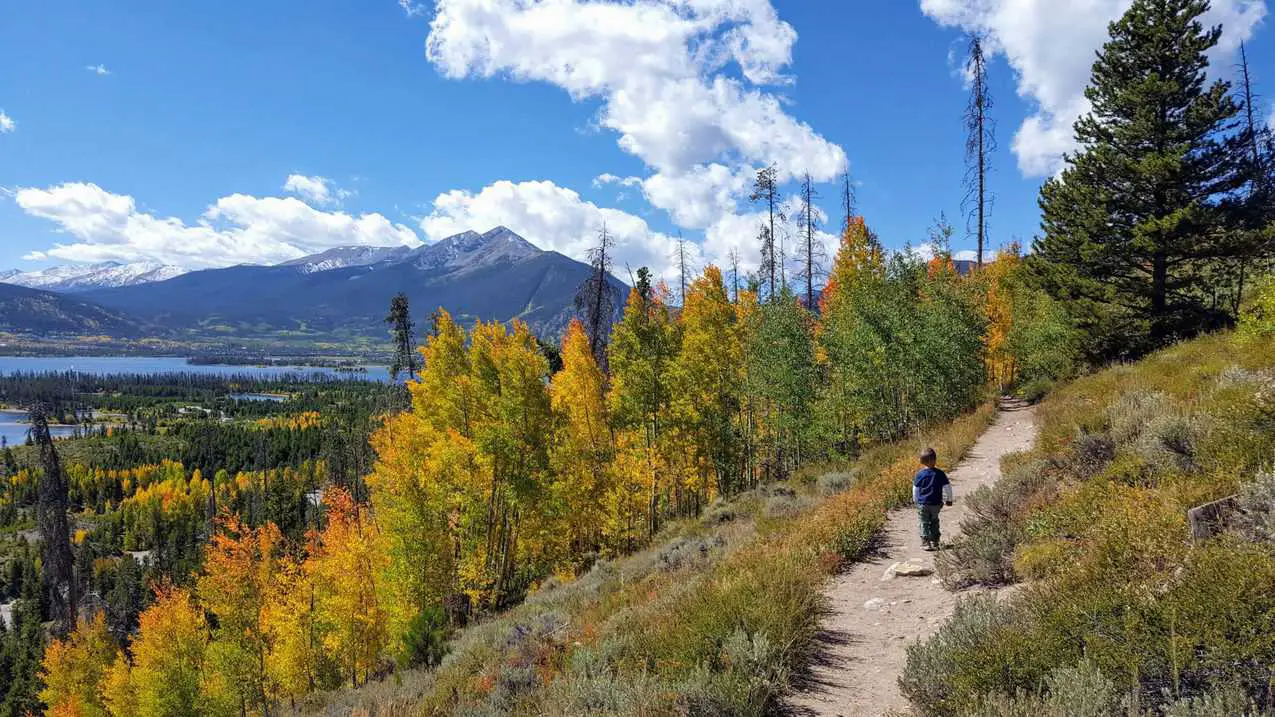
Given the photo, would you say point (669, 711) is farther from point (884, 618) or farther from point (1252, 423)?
point (1252, 423)

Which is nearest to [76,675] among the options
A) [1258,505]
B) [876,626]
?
[876,626]

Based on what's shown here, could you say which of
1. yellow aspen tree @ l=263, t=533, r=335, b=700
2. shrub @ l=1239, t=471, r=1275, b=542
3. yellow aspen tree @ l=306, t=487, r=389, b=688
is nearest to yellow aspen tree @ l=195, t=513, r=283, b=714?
yellow aspen tree @ l=263, t=533, r=335, b=700

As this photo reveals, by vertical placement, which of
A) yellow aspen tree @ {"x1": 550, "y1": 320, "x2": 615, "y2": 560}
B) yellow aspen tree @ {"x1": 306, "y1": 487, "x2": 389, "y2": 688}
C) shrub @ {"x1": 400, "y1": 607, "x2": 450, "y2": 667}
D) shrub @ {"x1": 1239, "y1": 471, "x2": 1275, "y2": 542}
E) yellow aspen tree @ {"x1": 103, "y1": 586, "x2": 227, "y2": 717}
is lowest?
yellow aspen tree @ {"x1": 103, "y1": 586, "x2": 227, "y2": 717}

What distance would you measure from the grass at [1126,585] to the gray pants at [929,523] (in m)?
0.65

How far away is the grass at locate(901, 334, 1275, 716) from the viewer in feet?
11.7

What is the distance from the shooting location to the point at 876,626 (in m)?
6.84

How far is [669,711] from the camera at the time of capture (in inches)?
194

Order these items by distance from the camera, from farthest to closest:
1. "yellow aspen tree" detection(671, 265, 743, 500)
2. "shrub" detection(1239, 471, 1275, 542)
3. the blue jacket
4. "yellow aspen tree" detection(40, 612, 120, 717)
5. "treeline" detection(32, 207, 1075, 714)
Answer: "yellow aspen tree" detection(40, 612, 120, 717), "yellow aspen tree" detection(671, 265, 743, 500), "treeline" detection(32, 207, 1075, 714), the blue jacket, "shrub" detection(1239, 471, 1275, 542)

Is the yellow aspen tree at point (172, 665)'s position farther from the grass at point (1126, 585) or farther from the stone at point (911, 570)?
the grass at point (1126, 585)

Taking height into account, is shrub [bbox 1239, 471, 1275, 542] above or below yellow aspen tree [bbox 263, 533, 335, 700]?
above

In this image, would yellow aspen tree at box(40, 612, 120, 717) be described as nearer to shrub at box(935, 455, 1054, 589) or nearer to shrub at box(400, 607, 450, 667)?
shrub at box(400, 607, 450, 667)

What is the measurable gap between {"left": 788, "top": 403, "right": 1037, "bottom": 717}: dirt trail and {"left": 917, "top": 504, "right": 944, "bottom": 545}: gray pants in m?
0.27

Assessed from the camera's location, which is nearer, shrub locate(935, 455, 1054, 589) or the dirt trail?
the dirt trail

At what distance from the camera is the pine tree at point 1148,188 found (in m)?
18.5
